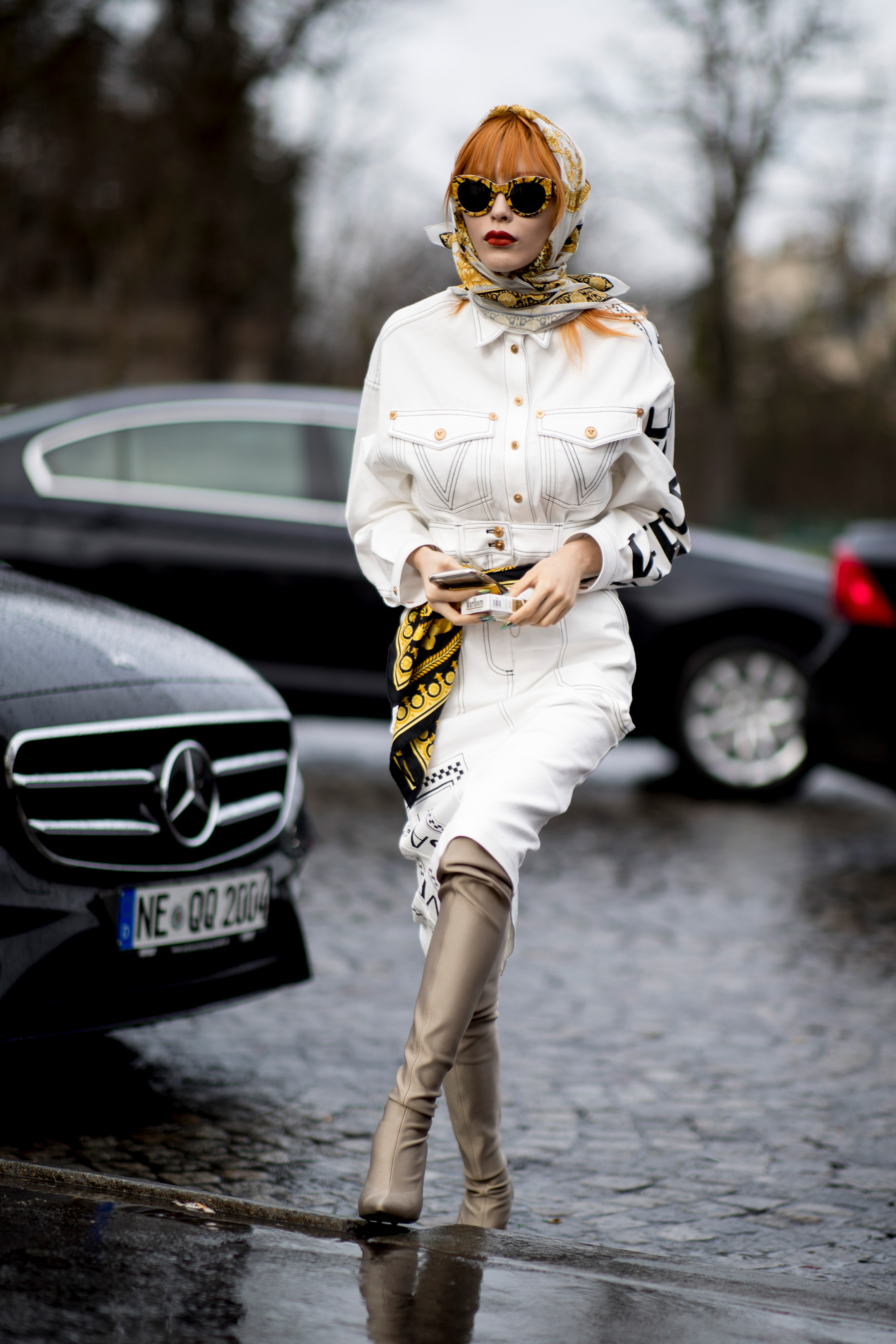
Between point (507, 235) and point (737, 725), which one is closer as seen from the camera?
point (507, 235)

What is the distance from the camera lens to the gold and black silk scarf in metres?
2.90

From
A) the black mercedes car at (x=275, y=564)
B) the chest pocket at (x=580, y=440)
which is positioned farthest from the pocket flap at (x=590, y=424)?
the black mercedes car at (x=275, y=564)

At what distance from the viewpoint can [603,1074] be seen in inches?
166

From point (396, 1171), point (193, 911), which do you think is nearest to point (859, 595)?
point (193, 911)

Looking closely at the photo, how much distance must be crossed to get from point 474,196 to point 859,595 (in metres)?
4.55

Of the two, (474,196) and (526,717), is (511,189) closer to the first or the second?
(474,196)

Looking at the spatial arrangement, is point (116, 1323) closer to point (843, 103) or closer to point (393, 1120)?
point (393, 1120)

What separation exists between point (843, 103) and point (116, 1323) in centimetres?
2782

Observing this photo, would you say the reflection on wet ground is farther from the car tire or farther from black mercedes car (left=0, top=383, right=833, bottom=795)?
the car tire

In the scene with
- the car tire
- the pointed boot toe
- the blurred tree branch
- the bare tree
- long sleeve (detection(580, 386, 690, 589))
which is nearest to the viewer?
the pointed boot toe

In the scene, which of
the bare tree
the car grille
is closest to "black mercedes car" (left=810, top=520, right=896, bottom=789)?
the car grille

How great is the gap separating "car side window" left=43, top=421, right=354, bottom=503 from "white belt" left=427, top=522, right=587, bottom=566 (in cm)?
530

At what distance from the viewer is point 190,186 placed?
21.9 metres

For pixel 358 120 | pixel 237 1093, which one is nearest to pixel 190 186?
pixel 358 120
